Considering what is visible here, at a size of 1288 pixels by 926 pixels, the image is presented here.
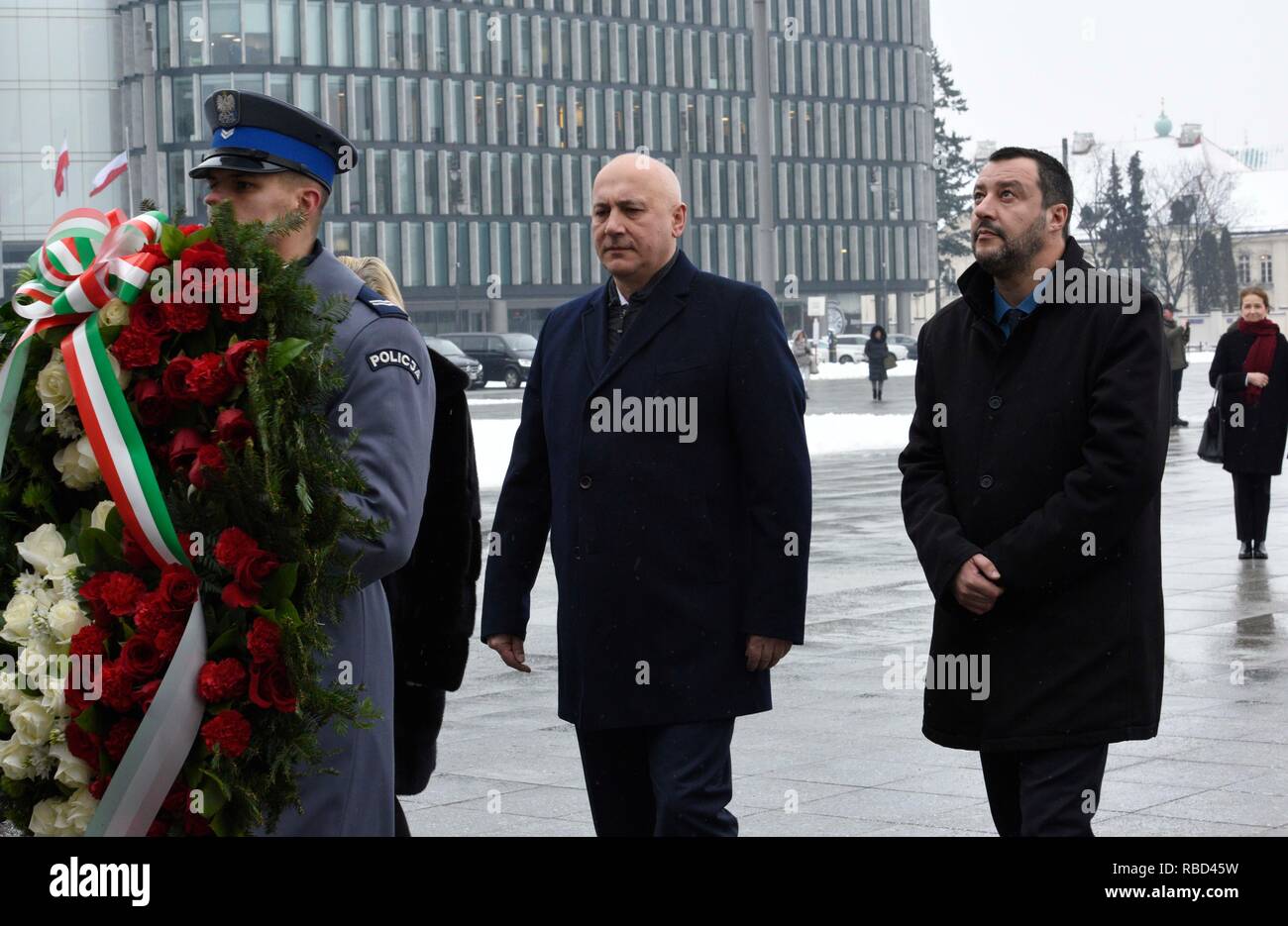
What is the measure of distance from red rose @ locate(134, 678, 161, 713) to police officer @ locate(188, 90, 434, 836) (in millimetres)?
300

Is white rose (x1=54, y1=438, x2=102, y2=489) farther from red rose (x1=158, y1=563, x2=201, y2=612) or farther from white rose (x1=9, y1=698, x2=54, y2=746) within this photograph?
white rose (x1=9, y1=698, x2=54, y2=746)

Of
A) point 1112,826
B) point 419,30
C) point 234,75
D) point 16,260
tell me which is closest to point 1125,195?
point 419,30

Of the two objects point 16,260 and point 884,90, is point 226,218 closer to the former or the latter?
point 16,260

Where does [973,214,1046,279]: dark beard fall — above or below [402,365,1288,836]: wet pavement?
above

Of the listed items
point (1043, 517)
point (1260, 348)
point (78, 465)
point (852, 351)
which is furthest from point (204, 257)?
point (852, 351)

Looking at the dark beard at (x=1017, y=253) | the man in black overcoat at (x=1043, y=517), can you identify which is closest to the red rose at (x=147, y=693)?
the man in black overcoat at (x=1043, y=517)

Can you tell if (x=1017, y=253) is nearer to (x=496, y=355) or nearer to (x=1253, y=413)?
(x=1253, y=413)

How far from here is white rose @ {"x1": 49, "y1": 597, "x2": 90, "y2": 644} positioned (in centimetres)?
339

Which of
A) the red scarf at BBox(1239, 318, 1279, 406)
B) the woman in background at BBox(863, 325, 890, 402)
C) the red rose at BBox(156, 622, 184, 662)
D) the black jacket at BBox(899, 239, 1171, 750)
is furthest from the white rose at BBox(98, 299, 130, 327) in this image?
the woman in background at BBox(863, 325, 890, 402)

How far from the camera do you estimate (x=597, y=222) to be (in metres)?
4.50

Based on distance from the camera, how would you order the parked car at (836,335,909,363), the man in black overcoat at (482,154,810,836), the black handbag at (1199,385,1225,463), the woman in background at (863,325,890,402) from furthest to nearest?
the parked car at (836,335,909,363), the woman in background at (863,325,890,402), the black handbag at (1199,385,1225,463), the man in black overcoat at (482,154,810,836)

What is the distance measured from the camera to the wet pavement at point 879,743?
6.14 m

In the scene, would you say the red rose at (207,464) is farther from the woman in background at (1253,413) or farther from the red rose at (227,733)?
the woman in background at (1253,413)

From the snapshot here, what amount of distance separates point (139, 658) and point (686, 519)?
148cm
